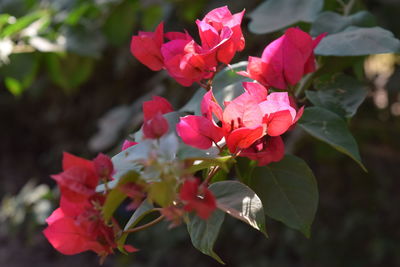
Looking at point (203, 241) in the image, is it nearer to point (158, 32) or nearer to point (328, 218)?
point (158, 32)

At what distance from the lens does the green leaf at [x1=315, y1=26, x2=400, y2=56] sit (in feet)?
1.72

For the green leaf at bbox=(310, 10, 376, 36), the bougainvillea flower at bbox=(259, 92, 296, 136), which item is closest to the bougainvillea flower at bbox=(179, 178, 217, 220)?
the bougainvillea flower at bbox=(259, 92, 296, 136)

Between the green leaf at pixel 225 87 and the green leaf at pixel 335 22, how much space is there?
0.12 m

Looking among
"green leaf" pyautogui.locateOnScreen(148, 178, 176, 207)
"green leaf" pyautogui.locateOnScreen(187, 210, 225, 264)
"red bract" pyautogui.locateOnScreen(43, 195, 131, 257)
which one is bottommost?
"green leaf" pyautogui.locateOnScreen(187, 210, 225, 264)

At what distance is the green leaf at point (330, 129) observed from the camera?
49 centimetres

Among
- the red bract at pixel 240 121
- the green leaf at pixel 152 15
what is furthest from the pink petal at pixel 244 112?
the green leaf at pixel 152 15

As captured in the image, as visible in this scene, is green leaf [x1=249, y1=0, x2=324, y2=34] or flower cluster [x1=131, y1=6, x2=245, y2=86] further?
green leaf [x1=249, y1=0, x2=324, y2=34]

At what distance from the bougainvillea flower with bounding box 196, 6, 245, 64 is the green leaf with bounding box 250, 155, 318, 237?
119 millimetres

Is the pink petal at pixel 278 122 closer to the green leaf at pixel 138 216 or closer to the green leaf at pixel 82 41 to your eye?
the green leaf at pixel 138 216

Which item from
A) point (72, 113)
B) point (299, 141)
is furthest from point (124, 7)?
point (72, 113)

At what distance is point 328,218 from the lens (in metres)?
1.72

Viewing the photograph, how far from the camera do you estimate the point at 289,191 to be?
0.50 m

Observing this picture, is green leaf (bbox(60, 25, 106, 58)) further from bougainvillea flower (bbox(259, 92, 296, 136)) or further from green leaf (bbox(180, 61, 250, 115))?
bougainvillea flower (bbox(259, 92, 296, 136))

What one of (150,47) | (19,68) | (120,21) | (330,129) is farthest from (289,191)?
(120,21)
